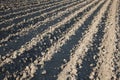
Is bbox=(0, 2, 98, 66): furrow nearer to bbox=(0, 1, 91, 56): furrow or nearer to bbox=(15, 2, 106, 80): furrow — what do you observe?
bbox=(0, 1, 91, 56): furrow

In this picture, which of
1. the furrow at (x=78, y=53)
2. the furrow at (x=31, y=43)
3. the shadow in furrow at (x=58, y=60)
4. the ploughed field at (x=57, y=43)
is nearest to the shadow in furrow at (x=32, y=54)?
the ploughed field at (x=57, y=43)

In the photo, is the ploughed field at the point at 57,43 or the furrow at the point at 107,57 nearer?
the ploughed field at the point at 57,43

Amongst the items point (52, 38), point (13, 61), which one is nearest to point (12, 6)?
point (52, 38)

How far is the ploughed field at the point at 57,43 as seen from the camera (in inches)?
203

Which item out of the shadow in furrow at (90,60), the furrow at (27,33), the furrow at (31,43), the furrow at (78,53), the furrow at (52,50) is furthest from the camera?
the furrow at (27,33)

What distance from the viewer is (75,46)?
649cm

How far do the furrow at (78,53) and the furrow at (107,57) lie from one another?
1.30ft

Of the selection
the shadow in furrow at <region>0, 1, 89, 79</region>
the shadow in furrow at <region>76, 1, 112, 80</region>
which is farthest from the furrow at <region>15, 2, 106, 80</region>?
the shadow in furrow at <region>76, 1, 112, 80</region>

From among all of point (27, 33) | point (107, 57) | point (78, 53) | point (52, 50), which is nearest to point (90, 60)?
point (78, 53)

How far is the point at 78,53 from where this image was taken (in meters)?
6.03

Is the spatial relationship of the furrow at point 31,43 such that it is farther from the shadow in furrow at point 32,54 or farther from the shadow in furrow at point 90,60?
the shadow in furrow at point 90,60

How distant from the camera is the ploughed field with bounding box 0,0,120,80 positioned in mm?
5160

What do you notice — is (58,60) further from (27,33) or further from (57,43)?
(27,33)

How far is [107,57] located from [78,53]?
75 centimetres
